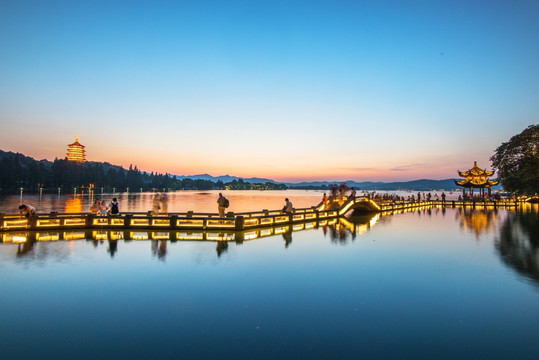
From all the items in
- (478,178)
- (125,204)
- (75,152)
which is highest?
(75,152)

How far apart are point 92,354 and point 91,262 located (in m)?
7.33

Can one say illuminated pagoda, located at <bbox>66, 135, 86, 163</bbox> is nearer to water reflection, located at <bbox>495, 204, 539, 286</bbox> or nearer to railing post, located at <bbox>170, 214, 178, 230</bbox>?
railing post, located at <bbox>170, 214, 178, 230</bbox>

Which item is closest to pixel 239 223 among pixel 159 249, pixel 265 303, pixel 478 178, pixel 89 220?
pixel 159 249

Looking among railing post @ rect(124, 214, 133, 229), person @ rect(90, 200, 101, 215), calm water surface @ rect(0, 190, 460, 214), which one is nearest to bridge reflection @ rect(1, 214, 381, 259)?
railing post @ rect(124, 214, 133, 229)

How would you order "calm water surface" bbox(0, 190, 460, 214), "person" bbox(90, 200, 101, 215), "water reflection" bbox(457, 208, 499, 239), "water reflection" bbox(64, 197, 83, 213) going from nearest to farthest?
1. "person" bbox(90, 200, 101, 215)
2. "water reflection" bbox(457, 208, 499, 239)
3. "water reflection" bbox(64, 197, 83, 213)
4. "calm water surface" bbox(0, 190, 460, 214)

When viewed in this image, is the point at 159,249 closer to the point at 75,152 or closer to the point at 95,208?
the point at 95,208

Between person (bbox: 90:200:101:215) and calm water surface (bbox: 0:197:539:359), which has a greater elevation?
person (bbox: 90:200:101:215)

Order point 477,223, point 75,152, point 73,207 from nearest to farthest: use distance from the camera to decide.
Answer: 1. point 477,223
2. point 73,207
3. point 75,152

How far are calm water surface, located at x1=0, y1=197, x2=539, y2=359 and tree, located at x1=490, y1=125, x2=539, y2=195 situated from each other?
28.2 metres

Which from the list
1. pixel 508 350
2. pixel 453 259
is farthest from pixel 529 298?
pixel 453 259

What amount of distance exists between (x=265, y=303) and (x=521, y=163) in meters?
46.0

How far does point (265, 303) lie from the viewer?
771 cm

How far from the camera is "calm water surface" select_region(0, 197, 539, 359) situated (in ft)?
18.2

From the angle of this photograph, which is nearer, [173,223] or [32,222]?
[32,222]
